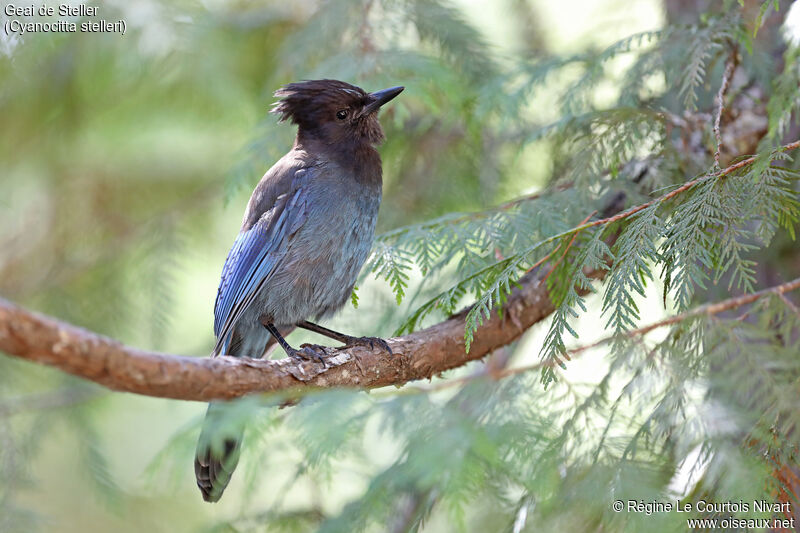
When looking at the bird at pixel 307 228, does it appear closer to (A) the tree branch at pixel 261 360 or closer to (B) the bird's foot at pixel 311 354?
(B) the bird's foot at pixel 311 354

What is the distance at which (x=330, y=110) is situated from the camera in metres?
3.18

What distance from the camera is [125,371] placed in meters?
1.54

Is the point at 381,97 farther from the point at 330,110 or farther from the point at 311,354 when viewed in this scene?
the point at 311,354

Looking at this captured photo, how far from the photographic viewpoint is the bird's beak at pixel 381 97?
9.67 feet

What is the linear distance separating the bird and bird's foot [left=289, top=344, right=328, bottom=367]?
0.57ft

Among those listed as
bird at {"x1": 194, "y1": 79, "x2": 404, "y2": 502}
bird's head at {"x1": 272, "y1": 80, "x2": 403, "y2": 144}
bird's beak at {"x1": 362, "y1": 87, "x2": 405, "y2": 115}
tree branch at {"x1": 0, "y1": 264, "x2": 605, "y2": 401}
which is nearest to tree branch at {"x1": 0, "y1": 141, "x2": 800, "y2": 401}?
tree branch at {"x1": 0, "y1": 264, "x2": 605, "y2": 401}

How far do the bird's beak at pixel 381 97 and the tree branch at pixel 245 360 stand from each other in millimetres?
915

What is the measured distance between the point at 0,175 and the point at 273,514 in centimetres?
222

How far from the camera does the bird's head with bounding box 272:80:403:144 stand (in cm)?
312

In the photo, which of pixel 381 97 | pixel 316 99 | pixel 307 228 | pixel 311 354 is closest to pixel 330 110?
pixel 316 99

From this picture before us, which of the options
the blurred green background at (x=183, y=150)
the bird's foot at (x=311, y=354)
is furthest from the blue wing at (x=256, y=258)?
the bird's foot at (x=311, y=354)

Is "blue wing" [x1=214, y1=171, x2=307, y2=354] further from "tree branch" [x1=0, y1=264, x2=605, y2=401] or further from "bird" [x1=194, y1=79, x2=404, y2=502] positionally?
"tree branch" [x1=0, y1=264, x2=605, y2=401]

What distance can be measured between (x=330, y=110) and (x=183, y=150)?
4.40 ft

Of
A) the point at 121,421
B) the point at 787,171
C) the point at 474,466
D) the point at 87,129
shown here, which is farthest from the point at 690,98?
the point at 121,421
